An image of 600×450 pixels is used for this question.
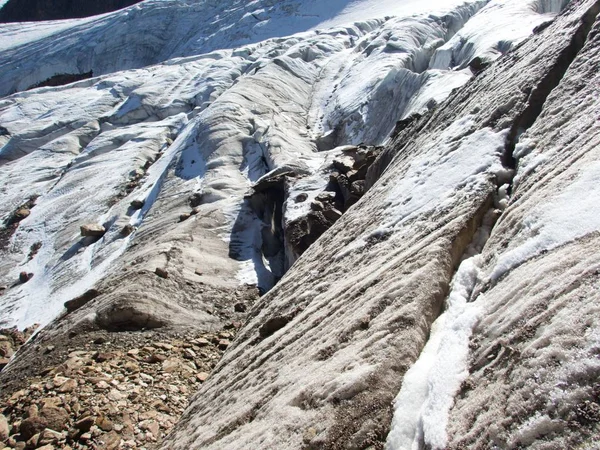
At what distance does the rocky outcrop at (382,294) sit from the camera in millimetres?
5340

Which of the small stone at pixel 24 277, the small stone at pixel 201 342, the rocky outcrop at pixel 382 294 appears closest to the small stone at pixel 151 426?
the rocky outcrop at pixel 382 294

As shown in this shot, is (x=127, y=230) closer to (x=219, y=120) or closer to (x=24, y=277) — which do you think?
(x=24, y=277)

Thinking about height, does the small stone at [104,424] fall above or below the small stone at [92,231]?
above

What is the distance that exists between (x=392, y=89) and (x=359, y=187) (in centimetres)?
1955

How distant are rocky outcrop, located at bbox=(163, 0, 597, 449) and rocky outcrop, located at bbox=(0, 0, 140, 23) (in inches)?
5216

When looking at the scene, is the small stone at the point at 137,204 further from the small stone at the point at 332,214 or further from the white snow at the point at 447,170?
the white snow at the point at 447,170

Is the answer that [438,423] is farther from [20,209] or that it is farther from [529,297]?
[20,209]

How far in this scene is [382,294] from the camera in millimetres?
7035

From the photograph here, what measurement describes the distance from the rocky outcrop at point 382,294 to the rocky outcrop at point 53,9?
132 meters

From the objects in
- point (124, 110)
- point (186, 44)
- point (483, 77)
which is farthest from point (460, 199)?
point (186, 44)

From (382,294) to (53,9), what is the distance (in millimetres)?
151489

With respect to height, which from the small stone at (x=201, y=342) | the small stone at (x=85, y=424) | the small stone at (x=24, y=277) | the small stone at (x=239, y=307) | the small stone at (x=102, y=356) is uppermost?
the small stone at (x=85, y=424)

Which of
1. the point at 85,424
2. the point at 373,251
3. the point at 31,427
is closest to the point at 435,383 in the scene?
the point at 373,251

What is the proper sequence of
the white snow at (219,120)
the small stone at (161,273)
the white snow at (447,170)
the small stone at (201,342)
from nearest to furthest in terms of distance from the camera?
the white snow at (447,170) < the small stone at (201,342) < the small stone at (161,273) < the white snow at (219,120)
